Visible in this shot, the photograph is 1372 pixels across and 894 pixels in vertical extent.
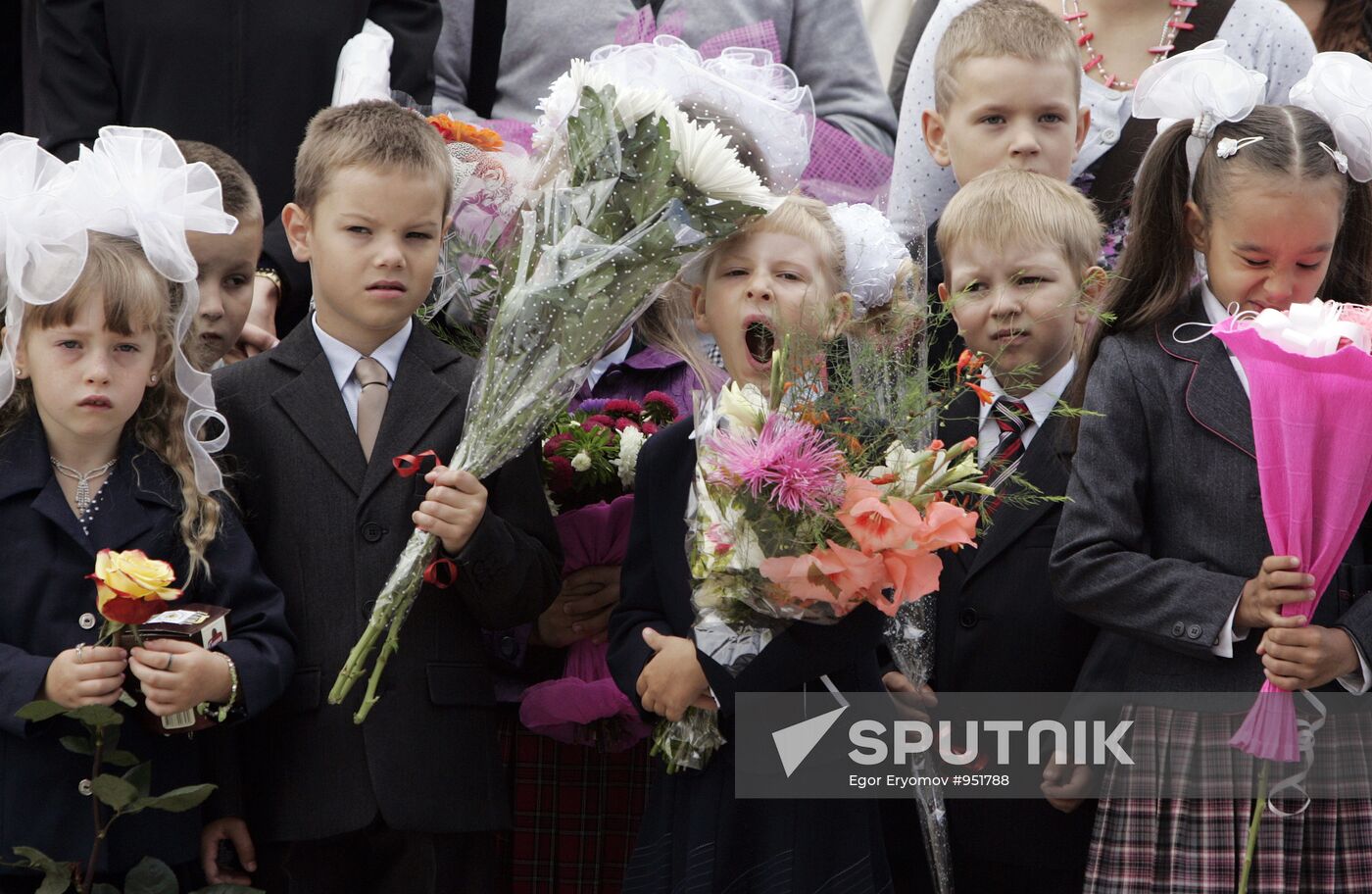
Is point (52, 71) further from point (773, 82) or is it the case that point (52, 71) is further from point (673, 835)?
point (673, 835)

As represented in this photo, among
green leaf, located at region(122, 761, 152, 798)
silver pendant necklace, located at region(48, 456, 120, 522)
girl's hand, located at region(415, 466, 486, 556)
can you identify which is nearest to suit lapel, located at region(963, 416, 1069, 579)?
girl's hand, located at region(415, 466, 486, 556)

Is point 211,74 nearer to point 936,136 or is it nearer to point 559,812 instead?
point 936,136

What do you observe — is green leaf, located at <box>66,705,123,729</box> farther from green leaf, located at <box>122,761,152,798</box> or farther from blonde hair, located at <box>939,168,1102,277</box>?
blonde hair, located at <box>939,168,1102,277</box>

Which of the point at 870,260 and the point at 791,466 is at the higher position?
the point at 870,260

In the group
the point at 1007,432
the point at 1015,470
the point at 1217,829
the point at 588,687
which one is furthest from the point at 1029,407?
the point at 588,687

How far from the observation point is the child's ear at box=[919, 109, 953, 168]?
14.6ft

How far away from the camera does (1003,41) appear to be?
4.28 metres

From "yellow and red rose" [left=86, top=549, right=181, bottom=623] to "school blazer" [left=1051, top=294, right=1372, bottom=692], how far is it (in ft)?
5.46

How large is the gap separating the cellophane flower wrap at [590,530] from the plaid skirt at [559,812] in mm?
133

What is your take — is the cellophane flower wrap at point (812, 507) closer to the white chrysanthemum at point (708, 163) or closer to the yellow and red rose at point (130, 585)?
the white chrysanthemum at point (708, 163)

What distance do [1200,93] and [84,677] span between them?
2450mm

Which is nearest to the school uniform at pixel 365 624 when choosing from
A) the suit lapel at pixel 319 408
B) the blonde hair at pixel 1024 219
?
the suit lapel at pixel 319 408

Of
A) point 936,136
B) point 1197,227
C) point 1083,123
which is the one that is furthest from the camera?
point 936,136

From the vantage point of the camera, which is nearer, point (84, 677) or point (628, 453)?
point (84, 677)
